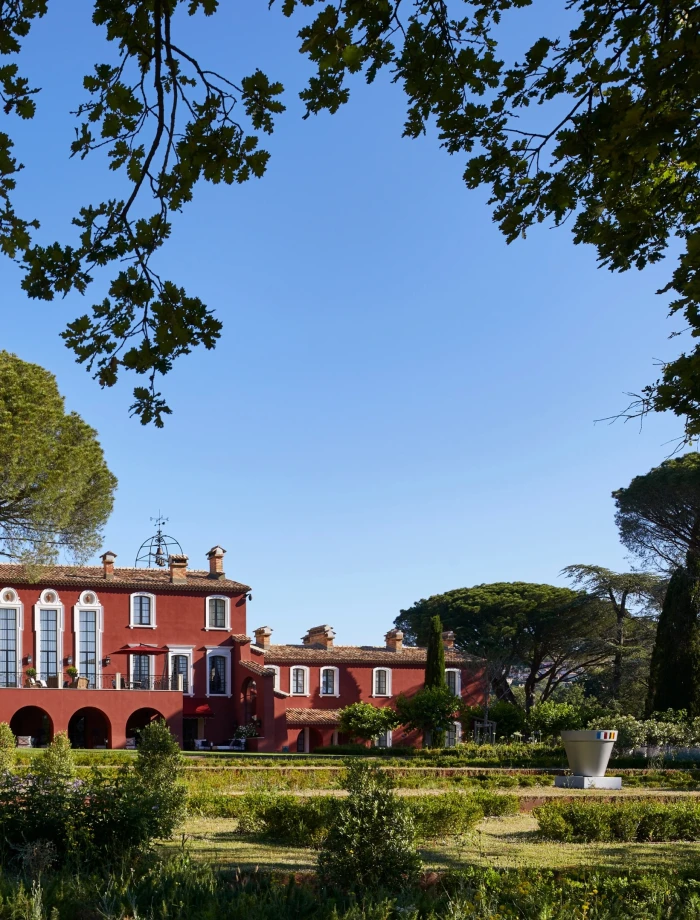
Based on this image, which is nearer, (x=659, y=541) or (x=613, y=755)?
(x=613, y=755)

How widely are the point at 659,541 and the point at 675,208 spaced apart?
1265 inches

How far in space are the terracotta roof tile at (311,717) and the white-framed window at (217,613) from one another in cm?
364

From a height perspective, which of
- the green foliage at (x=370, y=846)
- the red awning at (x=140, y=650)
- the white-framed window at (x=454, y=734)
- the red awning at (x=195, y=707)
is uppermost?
the red awning at (x=140, y=650)

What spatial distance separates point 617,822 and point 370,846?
19.2 ft

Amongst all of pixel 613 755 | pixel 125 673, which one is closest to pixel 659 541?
pixel 613 755

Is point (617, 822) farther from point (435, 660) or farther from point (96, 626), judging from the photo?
point (96, 626)

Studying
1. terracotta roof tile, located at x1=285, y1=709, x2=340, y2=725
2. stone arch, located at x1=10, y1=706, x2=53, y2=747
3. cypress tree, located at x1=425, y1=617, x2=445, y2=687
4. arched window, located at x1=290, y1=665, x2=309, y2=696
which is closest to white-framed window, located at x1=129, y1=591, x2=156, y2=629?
stone arch, located at x1=10, y1=706, x2=53, y2=747

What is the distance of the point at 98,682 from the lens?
32969mm

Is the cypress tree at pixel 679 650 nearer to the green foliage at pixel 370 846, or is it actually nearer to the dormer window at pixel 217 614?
the dormer window at pixel 217 614

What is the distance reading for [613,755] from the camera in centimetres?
2595

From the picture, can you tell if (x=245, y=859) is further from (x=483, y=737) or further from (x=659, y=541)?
(x=659, y=541)

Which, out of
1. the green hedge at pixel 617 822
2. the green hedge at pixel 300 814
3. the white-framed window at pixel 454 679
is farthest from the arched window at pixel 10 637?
the green hedge at pixel 617 822

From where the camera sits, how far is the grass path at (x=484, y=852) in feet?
30.6

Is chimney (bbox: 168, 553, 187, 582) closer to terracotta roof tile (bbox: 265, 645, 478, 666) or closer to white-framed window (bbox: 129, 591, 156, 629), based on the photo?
white-framed window (bbox: 129, 591, 156, 629)
